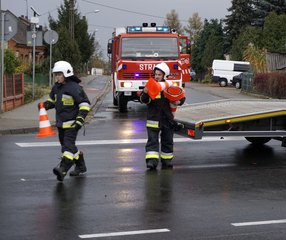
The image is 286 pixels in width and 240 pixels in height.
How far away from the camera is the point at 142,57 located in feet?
64.6

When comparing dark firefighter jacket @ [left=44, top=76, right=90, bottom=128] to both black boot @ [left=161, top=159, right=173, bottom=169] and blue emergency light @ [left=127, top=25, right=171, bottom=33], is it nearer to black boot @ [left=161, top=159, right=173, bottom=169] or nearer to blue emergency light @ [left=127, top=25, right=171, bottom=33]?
black boot @ [left=161, top=159, right=173, bottom=169]

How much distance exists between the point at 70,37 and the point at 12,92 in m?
21.9

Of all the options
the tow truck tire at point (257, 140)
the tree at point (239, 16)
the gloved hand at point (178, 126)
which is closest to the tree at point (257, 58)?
the tree at point (239, 16)

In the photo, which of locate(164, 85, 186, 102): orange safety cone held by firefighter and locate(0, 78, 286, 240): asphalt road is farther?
locate(164, 85, 186, 102): orange safety cone held by firefighter

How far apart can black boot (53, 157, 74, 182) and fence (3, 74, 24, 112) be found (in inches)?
453

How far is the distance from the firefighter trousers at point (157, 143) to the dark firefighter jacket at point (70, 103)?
1.41 metres

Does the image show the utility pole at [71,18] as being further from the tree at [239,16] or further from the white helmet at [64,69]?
the white helmet at [64,69]

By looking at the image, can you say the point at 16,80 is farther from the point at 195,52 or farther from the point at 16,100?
the point at 195,52

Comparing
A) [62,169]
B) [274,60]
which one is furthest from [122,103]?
[274,60]

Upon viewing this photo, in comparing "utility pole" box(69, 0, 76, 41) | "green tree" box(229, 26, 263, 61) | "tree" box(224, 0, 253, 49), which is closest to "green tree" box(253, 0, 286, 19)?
"tree" box(224, 0, 253, 49)

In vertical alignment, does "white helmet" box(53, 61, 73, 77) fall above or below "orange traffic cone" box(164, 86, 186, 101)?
above

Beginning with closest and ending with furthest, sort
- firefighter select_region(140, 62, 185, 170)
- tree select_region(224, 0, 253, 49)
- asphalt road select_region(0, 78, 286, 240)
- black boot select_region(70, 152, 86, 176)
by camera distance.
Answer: asphalt road select_region(0, 78, 286, 240) < black boot select_region(70, 152, 86, 176) < firefighter select_region(140, 62, 185, 170) < tree select_region(224, 0, 253, 49)

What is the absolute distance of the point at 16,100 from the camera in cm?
2144

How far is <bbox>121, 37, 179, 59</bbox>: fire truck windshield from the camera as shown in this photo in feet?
64.8
